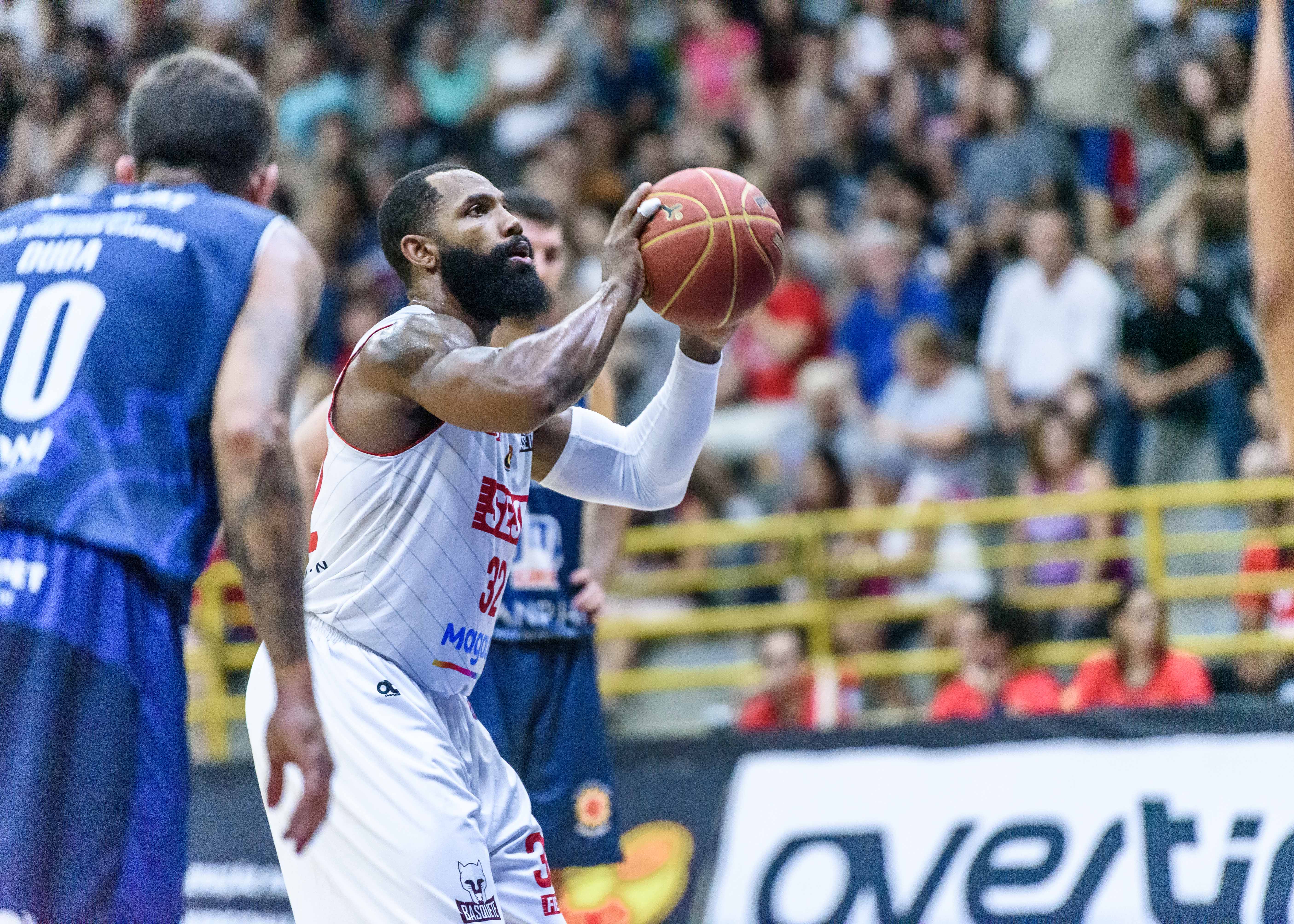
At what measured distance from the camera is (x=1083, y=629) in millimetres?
8883

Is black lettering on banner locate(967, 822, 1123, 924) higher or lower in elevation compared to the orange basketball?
lower

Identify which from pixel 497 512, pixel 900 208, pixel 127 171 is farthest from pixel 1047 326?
pixel 127 171

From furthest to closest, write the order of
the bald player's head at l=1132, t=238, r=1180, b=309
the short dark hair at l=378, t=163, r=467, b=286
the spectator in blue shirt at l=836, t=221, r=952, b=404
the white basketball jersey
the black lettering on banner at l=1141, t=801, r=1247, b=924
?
the spectator in blue shirt at l=836, t=221, r=952, b=404, the bald player's head at l=1132, t=238, r=1180, b=309, the black lettering on banner at l=1141, t=801, r=1247, b=924, the short dark hair at l=378, t=163, r=467, b=286, the white basketball jersey

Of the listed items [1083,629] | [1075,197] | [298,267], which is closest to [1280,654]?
[1083,629]

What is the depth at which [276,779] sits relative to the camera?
9.41 ft

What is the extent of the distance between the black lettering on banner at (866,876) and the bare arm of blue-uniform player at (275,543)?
4187 millimetres

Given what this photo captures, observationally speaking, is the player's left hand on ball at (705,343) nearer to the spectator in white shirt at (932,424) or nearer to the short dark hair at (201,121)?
Answer: the short dark hair at (201,121)

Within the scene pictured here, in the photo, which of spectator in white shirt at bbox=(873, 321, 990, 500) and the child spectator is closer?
the child spectator

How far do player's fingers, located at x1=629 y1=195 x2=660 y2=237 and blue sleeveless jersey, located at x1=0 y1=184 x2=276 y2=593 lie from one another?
1174 millimetres

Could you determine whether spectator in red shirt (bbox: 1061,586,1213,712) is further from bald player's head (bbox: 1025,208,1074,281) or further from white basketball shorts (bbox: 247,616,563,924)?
white basketball shorts (bbox: 247,616,563,924)

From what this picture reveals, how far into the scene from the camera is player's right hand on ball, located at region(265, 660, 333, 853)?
9.24ft

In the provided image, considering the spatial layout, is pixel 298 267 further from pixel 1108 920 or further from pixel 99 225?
pixel 1108 920

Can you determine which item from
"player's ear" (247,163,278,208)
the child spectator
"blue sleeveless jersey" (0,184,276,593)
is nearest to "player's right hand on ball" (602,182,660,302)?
"player's ear" (247,163,278,208)

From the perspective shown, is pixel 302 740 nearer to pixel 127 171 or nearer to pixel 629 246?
pixel 127 171
